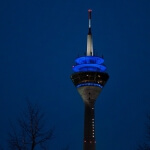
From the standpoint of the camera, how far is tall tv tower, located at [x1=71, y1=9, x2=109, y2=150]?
95500 millimetres

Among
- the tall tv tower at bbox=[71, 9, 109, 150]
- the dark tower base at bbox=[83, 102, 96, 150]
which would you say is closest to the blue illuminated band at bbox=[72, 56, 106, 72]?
Result: the tall tv tower at bbox=[71, 9, 109, 150]

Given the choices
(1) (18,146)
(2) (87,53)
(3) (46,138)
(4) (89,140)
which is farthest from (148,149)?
(2) (87,53)

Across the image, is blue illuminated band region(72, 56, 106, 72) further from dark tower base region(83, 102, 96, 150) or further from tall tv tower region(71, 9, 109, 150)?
dark tower base region(83, 102, 96, 150)

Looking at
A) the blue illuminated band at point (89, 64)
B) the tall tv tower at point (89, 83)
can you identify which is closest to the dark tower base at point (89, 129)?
the tall tv tower at point (89, 83)

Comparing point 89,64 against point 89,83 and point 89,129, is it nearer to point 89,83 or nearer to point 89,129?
point 89,83

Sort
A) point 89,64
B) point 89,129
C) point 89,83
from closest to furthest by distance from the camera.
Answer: point 89,129 → point 89,83 → point 89,64

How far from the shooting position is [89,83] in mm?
97188

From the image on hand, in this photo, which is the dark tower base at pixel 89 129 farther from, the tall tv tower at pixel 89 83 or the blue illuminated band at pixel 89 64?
the blue illuminated band at pixel 89 64

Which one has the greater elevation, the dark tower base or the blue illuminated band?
the blue illuminated band

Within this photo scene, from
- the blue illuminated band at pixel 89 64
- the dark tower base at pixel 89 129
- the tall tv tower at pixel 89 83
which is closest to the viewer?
the dark tower base at pixel 89 129

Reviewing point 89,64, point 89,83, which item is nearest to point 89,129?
point 89,83

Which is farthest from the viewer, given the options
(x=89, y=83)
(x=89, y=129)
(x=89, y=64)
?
(x=89, y=64)

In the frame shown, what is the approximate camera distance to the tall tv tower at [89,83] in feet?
313

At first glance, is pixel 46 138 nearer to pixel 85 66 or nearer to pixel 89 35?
pixel 85 66
